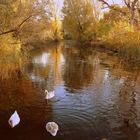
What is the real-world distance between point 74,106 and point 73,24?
45325 mm

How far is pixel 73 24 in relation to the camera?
57438 millimetres

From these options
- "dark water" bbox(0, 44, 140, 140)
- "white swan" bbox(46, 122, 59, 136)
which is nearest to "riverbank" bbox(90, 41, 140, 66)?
"dark water" bbox(0, 44, 140, 140)

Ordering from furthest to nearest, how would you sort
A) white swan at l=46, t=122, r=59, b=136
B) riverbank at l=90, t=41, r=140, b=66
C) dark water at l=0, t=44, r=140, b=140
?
riverbank at l=90, t=41, r=140, b=66 < dark water at l=0, t=44, r=140, b=140 < white swan at l=46, t=122, r=59, b=136

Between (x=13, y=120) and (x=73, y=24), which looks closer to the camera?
(x=13, y=120)

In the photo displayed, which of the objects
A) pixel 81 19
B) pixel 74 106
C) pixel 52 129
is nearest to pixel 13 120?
pixel 52 129

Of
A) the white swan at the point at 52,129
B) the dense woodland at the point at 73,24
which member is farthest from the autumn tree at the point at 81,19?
the white swan at the point at 52,129

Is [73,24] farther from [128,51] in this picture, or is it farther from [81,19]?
[128,51]

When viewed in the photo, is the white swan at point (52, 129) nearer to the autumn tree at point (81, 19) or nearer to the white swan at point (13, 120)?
the white swan at point (13, 120)

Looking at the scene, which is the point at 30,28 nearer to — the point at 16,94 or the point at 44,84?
the point at 44,84

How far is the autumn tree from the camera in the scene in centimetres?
5484

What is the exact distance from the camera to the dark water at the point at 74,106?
10367 millimetres

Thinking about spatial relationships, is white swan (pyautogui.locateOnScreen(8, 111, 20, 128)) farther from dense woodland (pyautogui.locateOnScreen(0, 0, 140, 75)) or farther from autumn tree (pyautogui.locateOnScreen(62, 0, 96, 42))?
autumn tree (pyautogui.locateOnScreen(62, 0, 96, 42))

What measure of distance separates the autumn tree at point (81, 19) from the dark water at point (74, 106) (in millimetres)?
34258

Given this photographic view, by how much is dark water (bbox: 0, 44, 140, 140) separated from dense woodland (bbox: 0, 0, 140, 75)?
485 centimetres
